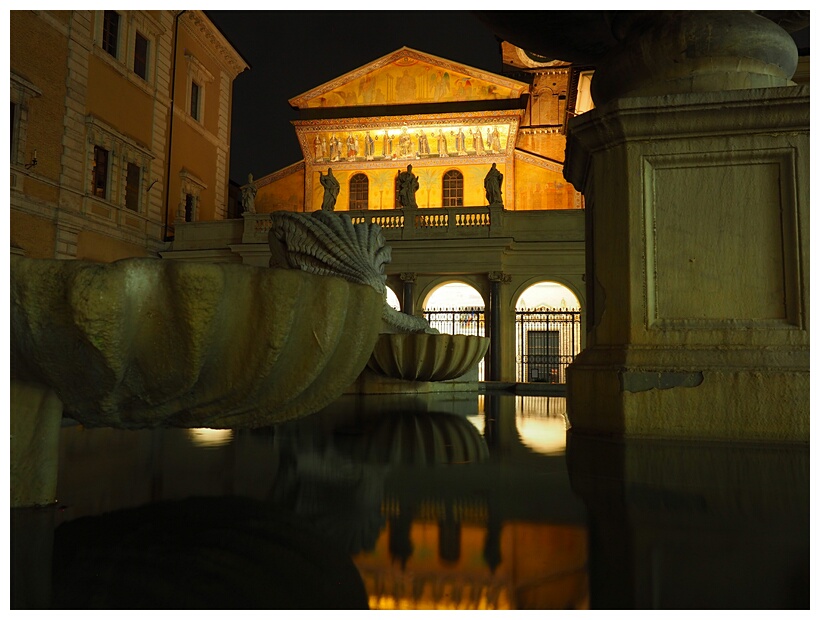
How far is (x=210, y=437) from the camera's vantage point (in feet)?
8.96

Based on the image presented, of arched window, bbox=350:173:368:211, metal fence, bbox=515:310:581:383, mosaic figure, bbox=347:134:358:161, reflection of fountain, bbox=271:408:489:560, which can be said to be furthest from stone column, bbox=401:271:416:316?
reflection of fountain, bbox=271:408:489:560

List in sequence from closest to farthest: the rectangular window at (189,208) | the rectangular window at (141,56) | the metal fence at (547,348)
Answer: the metal fence at (547,348), the rectangular window at (141,56), the rectangular window at (189,208)

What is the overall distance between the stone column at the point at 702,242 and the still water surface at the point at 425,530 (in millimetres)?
272

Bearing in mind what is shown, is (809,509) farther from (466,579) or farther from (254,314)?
(254,314)

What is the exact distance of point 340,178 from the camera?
89.2 ft

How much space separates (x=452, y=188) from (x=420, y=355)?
2144 centimetres

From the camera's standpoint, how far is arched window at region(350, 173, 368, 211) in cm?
2705

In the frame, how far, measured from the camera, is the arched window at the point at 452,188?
2656cm

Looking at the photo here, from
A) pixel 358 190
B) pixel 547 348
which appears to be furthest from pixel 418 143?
pixel 547 348

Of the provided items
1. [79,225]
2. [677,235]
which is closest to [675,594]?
[677,235]

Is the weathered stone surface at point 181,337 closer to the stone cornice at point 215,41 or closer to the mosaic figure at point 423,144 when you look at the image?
the mosaic figure at point 423,144

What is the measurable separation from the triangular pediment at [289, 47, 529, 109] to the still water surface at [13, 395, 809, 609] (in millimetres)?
26725

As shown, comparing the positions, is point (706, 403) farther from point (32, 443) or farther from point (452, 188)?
point (452, 188)

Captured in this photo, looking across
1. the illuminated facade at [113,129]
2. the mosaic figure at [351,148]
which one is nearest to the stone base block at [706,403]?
the illuminated facade at [113,129]
